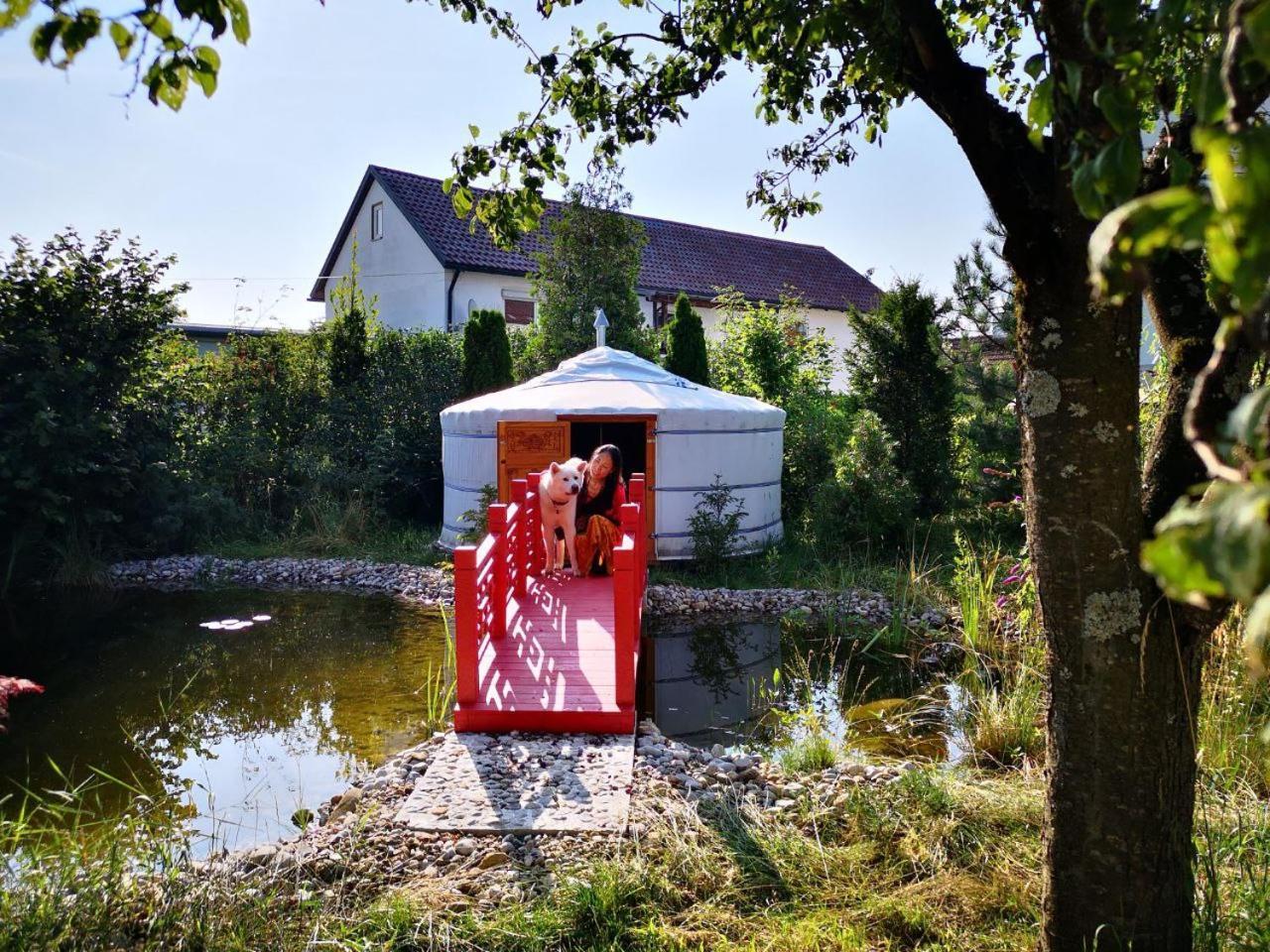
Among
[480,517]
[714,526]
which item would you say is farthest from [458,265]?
[714,526]

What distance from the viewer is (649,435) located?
29.7 ft

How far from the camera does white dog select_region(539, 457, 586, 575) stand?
6586 mm

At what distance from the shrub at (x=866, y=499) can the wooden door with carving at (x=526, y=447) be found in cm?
264

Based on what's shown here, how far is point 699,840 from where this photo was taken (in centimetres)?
307

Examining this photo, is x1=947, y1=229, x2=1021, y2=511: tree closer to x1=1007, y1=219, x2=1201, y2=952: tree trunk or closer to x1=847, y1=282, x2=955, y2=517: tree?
x1=847, y1=282, x2=955, y2=517: tree

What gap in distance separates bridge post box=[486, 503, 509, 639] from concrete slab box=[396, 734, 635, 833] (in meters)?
1.07

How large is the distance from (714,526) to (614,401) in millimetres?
1510

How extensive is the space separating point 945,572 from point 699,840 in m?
5.65

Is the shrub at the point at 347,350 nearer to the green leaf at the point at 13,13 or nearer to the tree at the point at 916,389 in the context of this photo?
the tree at the point at 916,389

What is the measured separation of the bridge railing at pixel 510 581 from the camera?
4293 mm

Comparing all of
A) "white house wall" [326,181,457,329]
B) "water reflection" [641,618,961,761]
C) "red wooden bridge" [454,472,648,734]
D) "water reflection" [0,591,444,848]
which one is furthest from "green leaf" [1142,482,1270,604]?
"white house wall" [326,181,457,329]

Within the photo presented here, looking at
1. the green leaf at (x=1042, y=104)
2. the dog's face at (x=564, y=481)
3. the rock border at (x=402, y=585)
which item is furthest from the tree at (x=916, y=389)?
the green leaf at (x=1042, y=104)

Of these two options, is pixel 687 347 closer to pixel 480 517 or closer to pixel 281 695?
pixel 480 517

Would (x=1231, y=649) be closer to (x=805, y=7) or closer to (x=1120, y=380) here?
(x=1120, y=380)
